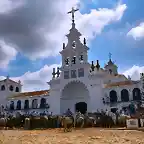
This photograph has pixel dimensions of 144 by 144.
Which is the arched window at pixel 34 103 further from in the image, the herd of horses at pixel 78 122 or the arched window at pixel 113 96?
the herd of horses at pixel 78 122

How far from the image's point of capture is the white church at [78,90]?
4419 centimetres

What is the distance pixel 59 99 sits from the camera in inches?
1927

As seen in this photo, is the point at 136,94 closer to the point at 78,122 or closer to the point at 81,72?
the point at 81,72

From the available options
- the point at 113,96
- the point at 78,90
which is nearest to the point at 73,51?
the point at 78,90

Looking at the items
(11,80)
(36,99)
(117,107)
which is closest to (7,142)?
(117,107)

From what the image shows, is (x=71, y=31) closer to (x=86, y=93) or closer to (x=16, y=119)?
(x=86, y=93)

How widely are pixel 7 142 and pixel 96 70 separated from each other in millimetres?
34095

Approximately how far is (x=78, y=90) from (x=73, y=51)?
7796 mm

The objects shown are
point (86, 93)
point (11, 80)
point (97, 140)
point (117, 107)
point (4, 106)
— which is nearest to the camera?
point (97, 140)

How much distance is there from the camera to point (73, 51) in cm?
5034

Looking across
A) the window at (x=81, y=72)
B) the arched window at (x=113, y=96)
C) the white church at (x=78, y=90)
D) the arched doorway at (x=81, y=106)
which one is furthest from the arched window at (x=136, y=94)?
the window at (x=81, y=72)

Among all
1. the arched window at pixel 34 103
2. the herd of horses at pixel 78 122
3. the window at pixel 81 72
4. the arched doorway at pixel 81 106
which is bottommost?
the herd of horses at pixel 78 122

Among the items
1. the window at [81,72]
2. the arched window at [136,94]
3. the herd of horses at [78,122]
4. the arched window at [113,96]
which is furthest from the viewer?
the window at [81,72]

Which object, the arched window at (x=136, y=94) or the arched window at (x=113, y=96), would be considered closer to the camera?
the arched window at (x=136, y=94)
